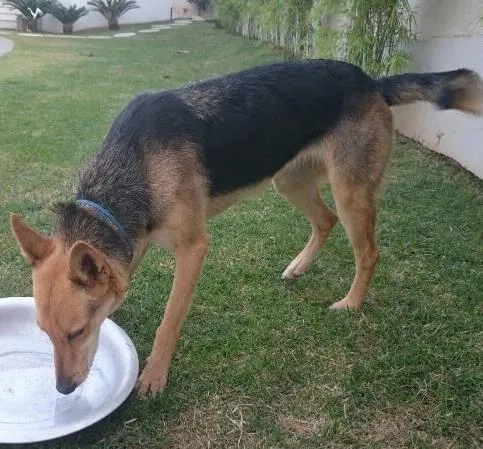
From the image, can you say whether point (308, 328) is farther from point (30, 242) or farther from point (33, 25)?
point (33, 25)

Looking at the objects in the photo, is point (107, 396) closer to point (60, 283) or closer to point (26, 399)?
point (26, 399)

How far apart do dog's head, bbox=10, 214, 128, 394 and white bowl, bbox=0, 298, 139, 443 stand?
0.20 metres

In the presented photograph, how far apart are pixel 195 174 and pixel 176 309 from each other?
0.71 meters

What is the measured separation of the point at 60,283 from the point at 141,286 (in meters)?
1.50

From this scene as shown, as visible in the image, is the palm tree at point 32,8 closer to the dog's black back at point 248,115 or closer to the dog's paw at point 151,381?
the dog's black back at point 248,115

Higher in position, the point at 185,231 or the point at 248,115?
the point at 248,115

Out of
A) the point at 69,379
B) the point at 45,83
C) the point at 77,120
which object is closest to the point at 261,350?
the point at 69,379

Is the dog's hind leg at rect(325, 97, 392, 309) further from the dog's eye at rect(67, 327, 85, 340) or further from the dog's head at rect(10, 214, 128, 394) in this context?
the dog's eye at rect(67, 327, 85, 340)

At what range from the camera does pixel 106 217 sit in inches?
109

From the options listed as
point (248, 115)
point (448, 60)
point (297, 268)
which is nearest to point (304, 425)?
point (297, 268)

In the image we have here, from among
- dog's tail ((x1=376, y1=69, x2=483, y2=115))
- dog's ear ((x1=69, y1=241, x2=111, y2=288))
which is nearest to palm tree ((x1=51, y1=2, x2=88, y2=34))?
dog's tail ((x1=376, y1=69, x2=483, y2=115))

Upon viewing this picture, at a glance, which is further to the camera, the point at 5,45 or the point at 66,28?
the point at 66,28

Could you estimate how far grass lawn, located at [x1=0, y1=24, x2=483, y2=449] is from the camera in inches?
107

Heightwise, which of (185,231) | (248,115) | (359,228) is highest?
(248,115)
